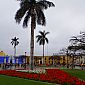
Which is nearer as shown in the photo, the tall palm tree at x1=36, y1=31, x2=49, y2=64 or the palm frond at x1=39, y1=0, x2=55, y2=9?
the palm frond at x1=39, y1=0, x2=55, y2=9

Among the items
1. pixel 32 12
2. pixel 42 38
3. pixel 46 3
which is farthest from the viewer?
pixel 42 38

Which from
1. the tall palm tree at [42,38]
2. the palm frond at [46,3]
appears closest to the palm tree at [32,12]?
the palm frond at [46,3]

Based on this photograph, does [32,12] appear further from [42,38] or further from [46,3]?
[42,38]

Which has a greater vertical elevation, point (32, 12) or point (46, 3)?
point (46, 3)

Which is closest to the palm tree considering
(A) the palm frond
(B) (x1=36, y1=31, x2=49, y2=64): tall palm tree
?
(A) the palm frond

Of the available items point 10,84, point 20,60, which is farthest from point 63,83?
point 20,60

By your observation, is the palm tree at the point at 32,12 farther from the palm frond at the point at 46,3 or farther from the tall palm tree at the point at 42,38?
the tall palm tree at the point at 42,38

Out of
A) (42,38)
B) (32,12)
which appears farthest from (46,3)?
(42,38)

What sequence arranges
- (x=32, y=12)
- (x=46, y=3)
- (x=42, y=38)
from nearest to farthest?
(x=32, y=12), (x=46, y=3), (x=42, y=38)

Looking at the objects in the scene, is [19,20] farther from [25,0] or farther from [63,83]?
[63,83]

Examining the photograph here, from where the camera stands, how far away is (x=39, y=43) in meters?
91.4

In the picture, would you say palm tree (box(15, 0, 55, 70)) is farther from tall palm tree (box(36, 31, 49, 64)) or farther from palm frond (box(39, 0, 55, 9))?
tall palm tree (box(36, 31, 49, 64))

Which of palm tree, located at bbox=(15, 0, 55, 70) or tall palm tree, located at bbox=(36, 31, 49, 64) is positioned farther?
tall palm tree, located at bbox=(36, 31, 49, 64)

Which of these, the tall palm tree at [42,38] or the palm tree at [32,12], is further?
the tall palm tree at [42,38]
